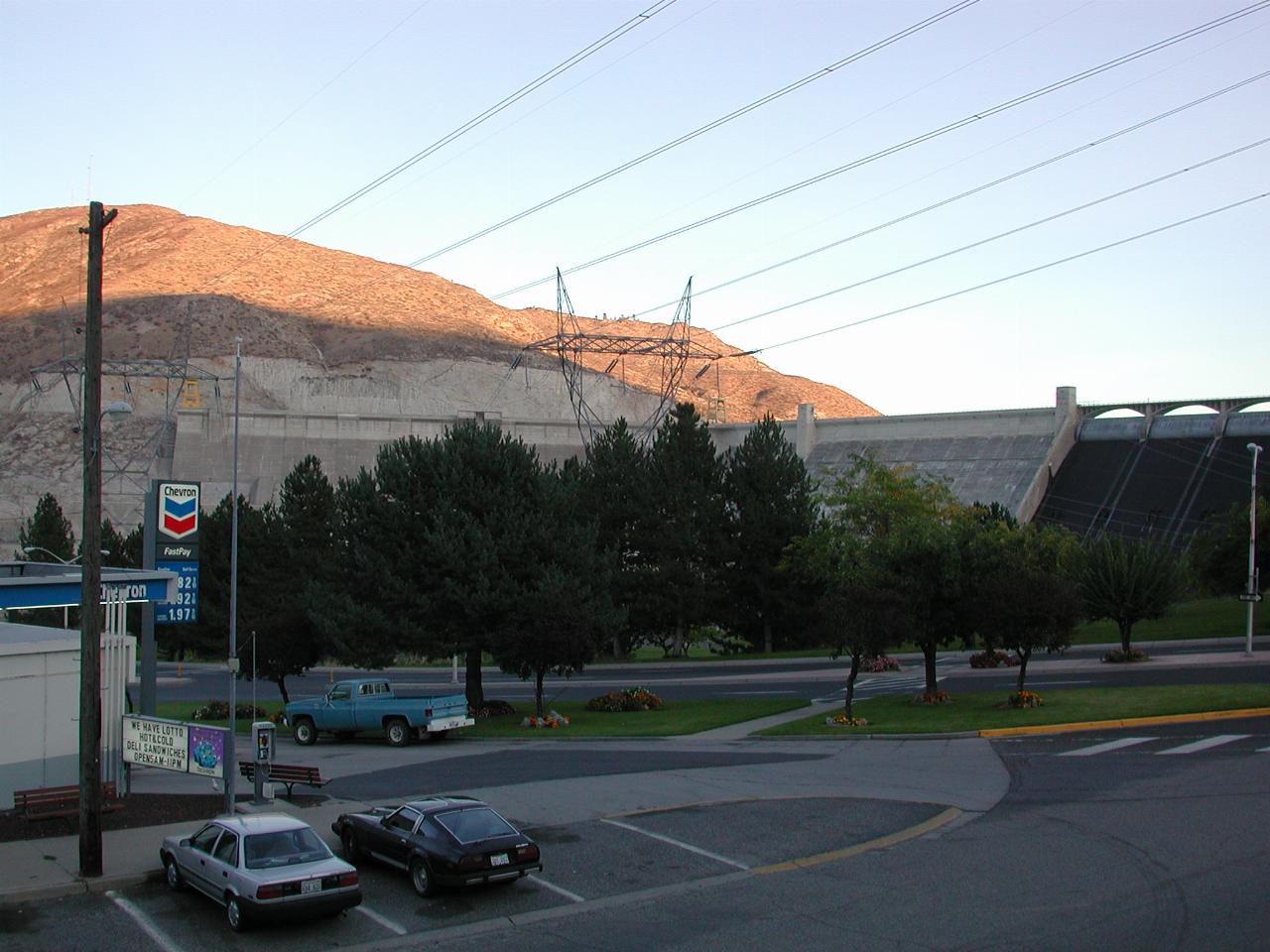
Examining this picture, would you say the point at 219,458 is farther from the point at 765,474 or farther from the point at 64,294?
the point at 64,294

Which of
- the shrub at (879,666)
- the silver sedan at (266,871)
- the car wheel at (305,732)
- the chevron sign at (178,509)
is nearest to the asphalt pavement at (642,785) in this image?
the silver sedan at (266,871)

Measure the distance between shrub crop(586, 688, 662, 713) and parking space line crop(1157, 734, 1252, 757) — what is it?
57.3 feet

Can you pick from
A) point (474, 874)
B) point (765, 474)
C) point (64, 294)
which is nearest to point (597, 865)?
point (474, 874)

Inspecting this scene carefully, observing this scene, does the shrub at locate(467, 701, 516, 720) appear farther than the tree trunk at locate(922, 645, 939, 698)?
Yes

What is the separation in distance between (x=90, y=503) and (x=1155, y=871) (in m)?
15.9

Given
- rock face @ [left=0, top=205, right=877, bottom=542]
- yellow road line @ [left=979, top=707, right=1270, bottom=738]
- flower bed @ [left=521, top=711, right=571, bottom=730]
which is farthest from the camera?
rock face @ [left=0, top=205, right=877, bottom=542]

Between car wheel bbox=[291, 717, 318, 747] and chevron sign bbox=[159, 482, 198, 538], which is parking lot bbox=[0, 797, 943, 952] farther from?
car wheel bbox=[291, 717, 318, 747]

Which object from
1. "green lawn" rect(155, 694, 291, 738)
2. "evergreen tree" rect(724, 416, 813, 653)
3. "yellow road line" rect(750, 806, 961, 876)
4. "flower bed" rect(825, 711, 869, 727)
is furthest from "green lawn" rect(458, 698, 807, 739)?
"evergreen tree" rect(724, 416, 813, 653)

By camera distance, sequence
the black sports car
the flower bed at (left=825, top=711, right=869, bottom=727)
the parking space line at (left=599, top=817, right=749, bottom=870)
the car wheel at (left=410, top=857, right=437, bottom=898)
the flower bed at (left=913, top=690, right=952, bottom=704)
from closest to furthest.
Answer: the black sports car < the car wheel at (left=410, top=857, right=437, bottom=898) < the parking space line at (left=599, top=817, right=749, bottom=870) < the flower bed at (left=825, top=711, right=869, bottom=727) < the flower bed at (left=913, top=690, right=952, bottom=704)

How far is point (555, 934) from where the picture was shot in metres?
14.5

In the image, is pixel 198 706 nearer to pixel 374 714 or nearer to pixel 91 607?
pixel 374 714

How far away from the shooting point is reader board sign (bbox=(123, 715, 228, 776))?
66.4ft

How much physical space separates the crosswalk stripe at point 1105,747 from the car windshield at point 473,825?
13.8m

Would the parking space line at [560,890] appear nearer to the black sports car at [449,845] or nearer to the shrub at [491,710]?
the black sports car at [449,845]
